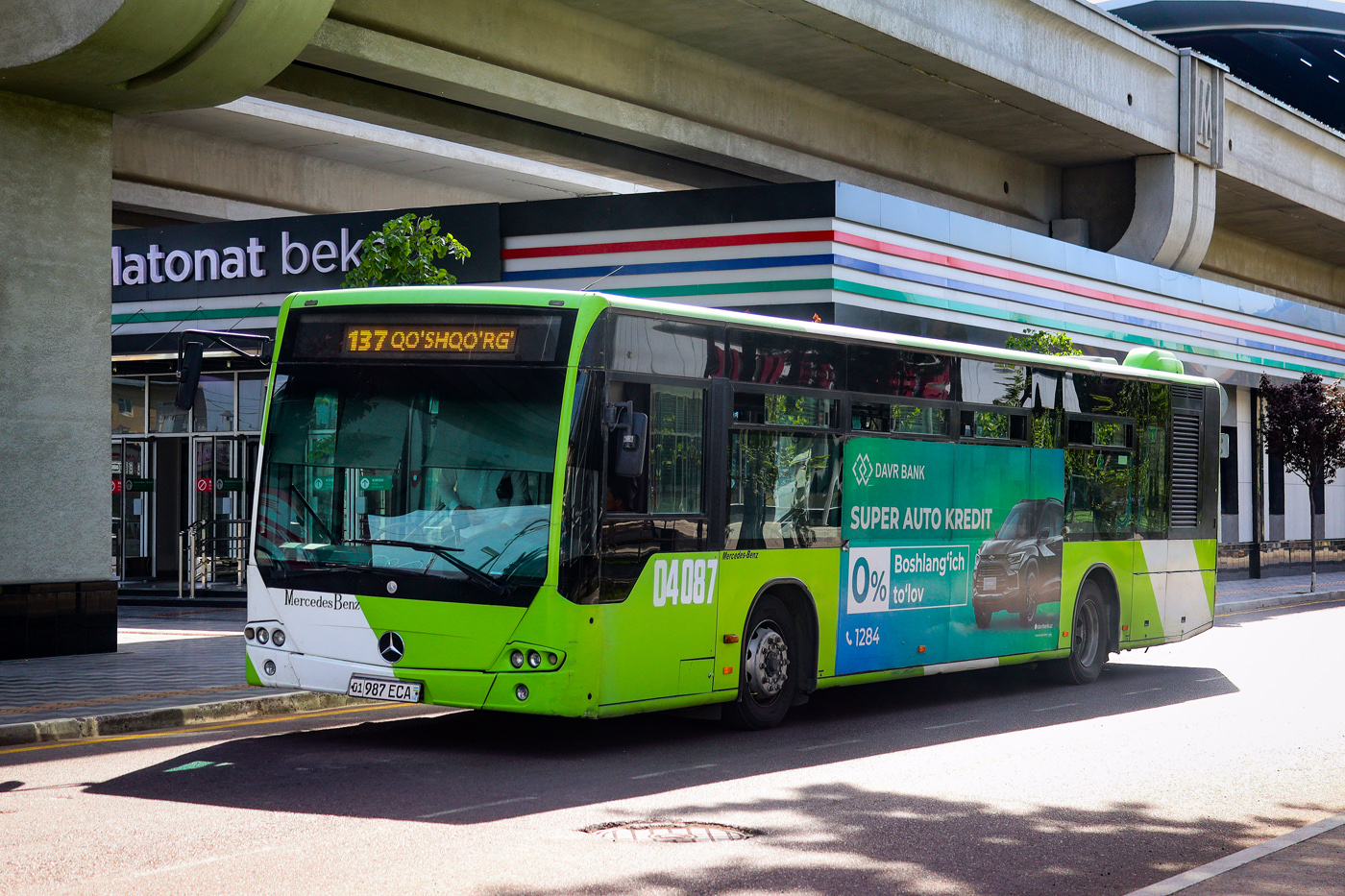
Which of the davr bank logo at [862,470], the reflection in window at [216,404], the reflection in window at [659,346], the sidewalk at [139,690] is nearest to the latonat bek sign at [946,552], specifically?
the davr bank logo at [862,470]

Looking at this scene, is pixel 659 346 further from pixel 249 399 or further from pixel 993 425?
pixel 249 399

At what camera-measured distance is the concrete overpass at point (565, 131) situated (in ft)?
47.3

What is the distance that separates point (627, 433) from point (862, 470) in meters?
3.01

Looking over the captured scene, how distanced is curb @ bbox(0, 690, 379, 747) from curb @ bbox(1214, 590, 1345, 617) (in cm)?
1738

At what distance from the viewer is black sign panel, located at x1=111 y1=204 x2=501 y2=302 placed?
23.8 m

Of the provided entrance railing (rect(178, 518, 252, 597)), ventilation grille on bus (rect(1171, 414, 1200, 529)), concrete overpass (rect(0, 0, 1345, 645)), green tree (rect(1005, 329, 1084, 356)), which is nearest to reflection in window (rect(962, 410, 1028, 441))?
ventilation grille on bus (rect(1171, 414, 1200, 529))

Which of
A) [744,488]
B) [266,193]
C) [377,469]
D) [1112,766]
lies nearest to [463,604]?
[377,469]

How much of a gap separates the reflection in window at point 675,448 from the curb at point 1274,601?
1704 cm

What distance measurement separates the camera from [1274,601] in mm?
27344

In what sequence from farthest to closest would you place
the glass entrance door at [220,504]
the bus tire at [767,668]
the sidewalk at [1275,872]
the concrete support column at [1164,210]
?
the concrete support column at [1164,210]
the glass entrance door at [220,504]
the bus tire at [767,668]
the sidewalk at [1275,872]

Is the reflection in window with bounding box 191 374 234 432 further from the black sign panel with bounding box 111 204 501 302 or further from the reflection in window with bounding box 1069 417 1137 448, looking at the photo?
the reflection in window with bounding box 1069 417 1137 448

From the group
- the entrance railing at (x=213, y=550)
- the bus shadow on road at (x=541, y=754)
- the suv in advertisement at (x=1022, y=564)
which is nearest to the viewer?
the bus shadow on road at (x=541, y=754)

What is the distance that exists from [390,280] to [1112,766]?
9808 mm

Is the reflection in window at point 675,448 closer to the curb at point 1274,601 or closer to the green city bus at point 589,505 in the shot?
the green city bus at point 589,505
